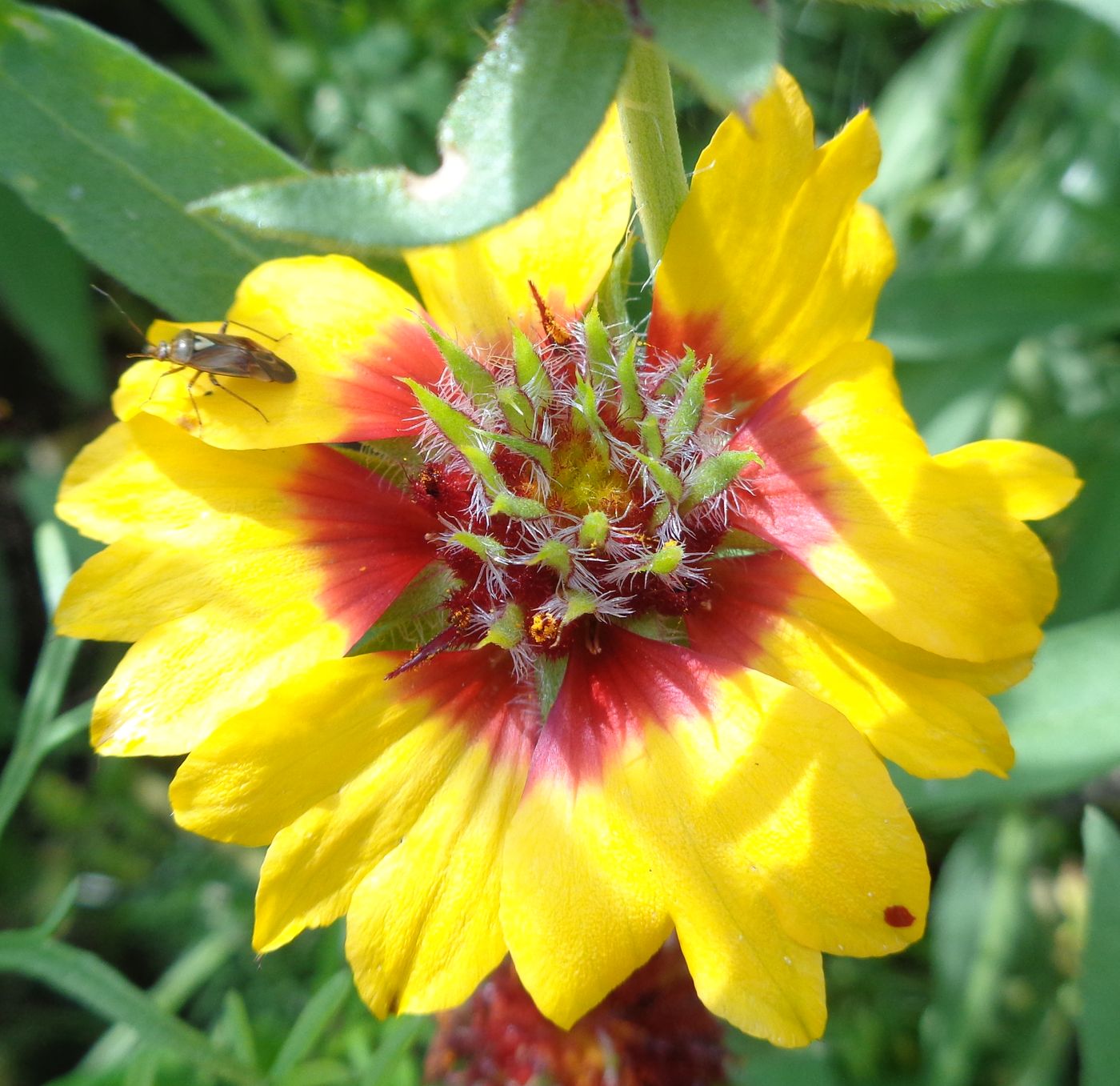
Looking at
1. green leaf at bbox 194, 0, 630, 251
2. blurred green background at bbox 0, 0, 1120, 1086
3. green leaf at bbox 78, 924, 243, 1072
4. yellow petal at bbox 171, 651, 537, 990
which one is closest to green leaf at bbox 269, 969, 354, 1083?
blurred green background at bbox 0, 0, 1120, 1086

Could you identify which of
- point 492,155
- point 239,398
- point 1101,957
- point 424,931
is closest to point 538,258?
point 239,398

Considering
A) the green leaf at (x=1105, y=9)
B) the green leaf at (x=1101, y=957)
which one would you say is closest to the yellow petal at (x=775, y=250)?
the green leaf at (x=1105, y=9)

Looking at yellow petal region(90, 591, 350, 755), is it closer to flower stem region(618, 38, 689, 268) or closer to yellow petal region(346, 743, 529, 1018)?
yellow petal region(346, 743, 529, 1018)

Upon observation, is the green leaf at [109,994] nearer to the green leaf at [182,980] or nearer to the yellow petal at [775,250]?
the green leaf at [182,980]

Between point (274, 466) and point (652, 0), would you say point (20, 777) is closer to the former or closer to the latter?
point (274, 466)

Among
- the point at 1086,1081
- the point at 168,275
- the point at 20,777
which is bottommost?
the point at 1086,1081

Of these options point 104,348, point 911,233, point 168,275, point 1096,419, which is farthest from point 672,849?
point 104,348
